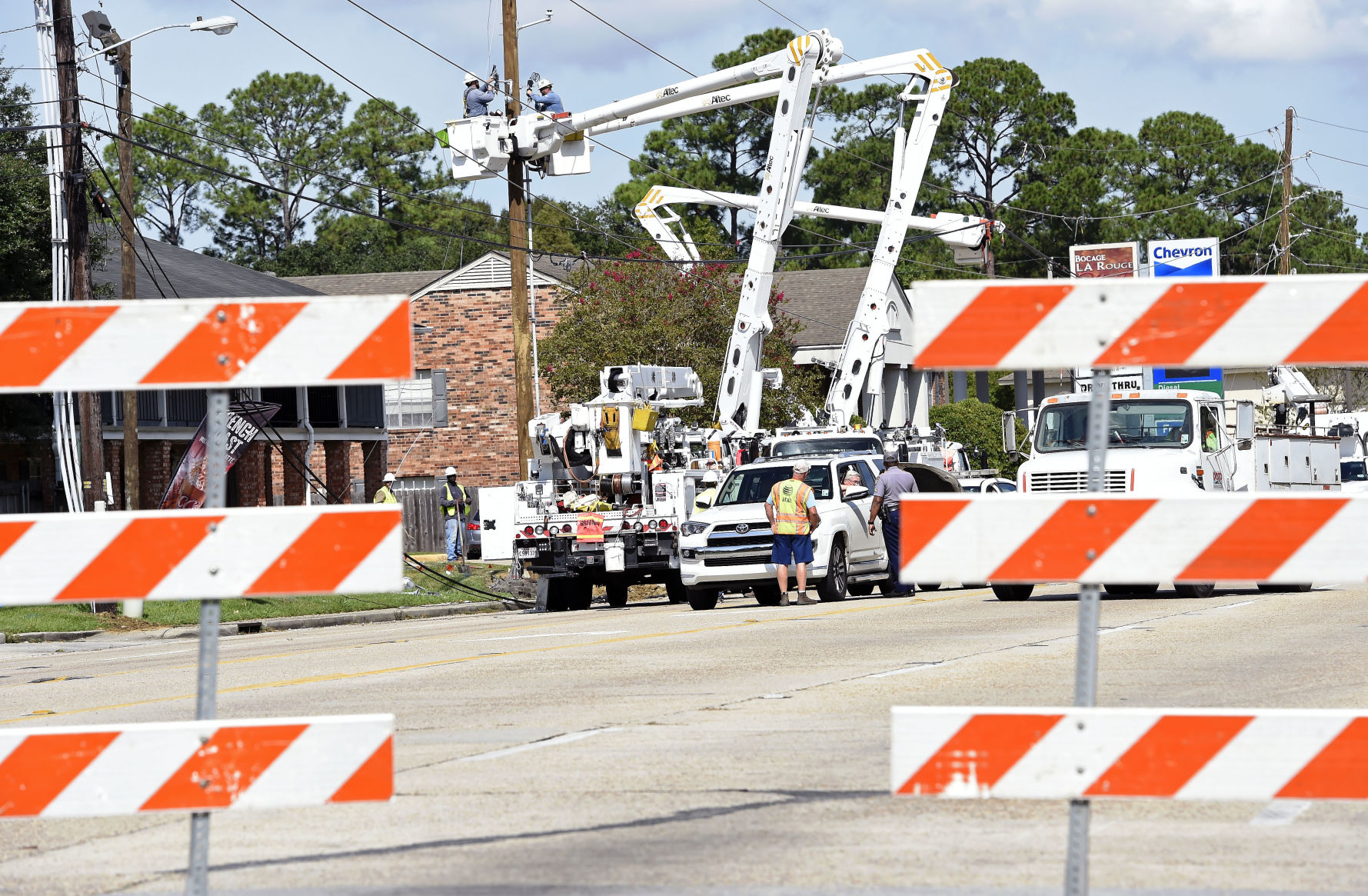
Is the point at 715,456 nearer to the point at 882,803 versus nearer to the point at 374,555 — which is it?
the point at 882,803

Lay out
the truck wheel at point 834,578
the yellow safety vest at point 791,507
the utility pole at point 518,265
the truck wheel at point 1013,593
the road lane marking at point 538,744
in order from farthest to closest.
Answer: the utility pole at point 518,265, the truck wheel at point 834,578, the yellow safety vest at point 791,507, the truck wheel at point 1013,593, the road lane marking at point 538,744

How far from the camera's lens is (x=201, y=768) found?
464cm

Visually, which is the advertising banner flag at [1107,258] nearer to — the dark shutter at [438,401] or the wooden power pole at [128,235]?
the dark shutter at [438,401]

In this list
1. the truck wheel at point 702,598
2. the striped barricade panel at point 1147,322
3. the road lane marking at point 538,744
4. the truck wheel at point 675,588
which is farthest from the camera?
the truck wheel at point 675,588

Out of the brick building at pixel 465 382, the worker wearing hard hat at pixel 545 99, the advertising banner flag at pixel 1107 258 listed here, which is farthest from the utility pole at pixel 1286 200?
the worker wearing hard hat at pixel 545 99

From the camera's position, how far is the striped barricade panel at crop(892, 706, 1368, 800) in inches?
177

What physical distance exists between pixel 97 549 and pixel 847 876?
2.63 m

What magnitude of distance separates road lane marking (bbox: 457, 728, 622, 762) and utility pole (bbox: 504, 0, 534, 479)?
19.3 m

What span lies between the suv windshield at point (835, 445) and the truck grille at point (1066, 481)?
562 centimetres

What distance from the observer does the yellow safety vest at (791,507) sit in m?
21.7

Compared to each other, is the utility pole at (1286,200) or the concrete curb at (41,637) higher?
the utility pole at (1286,200)

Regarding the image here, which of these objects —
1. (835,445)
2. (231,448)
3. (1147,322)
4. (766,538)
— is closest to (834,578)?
(766,538)

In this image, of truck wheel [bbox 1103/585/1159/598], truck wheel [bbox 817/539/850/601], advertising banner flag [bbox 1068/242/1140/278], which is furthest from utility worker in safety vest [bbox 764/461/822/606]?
advertising banner flag [bbox 1068/242/1140/278]

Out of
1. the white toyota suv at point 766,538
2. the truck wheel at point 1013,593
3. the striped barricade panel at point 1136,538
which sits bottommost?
the truck wheel at point 1013,593
